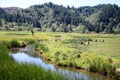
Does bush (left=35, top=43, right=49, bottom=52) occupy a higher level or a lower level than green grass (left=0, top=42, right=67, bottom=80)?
lower

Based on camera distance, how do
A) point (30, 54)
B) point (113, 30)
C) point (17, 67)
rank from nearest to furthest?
point (17, 67) < point (30, 54) < point (113, 30)

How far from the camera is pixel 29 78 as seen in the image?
64.3ft

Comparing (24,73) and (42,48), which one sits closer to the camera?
(24,73)

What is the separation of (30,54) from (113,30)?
136 meters

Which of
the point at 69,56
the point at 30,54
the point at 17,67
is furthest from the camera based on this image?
the point at 30,54

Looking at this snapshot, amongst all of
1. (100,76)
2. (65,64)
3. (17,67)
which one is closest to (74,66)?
(65,64)

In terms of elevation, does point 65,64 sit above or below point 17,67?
below

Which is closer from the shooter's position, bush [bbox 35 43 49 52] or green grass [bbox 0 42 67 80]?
green grass [bbox 0 42 67 80]

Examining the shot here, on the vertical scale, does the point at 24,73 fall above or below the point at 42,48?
above

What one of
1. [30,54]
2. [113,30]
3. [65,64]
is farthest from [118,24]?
[65,64]

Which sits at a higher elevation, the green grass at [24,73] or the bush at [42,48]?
the green grass at [24,73]

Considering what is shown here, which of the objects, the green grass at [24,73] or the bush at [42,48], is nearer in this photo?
the green grass at [24,73]

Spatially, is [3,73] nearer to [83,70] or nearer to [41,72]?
[41,72]

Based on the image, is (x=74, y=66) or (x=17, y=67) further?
(x=74, y=66)
